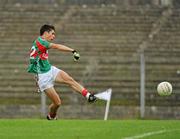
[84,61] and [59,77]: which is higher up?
[84,61]

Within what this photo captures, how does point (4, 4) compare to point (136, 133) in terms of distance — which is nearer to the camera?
point (136, 133)

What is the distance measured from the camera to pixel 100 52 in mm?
28406

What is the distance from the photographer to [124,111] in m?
23.8

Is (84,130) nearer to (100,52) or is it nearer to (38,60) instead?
(38,60)

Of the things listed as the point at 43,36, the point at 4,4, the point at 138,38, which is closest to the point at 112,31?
the point at 138,38

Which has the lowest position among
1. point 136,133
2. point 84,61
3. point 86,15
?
point 136,133

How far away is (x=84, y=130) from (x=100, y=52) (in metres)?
15.7

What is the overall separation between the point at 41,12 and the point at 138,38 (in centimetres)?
482

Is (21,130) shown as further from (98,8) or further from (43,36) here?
(98,8)

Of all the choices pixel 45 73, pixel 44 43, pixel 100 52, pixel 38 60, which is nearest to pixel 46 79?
pixel 45 73

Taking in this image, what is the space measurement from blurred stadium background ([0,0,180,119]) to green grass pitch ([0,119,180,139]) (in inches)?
351

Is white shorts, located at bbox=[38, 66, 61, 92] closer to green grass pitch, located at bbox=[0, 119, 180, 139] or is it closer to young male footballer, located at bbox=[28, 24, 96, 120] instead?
young male footballer, located at bbox=[28, 24, 96, 120]

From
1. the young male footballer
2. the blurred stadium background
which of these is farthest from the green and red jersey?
the blurred stadium background

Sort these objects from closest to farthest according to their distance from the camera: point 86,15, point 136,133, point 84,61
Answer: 1. point 136,133
2. point 84,61
3. point 86,15
